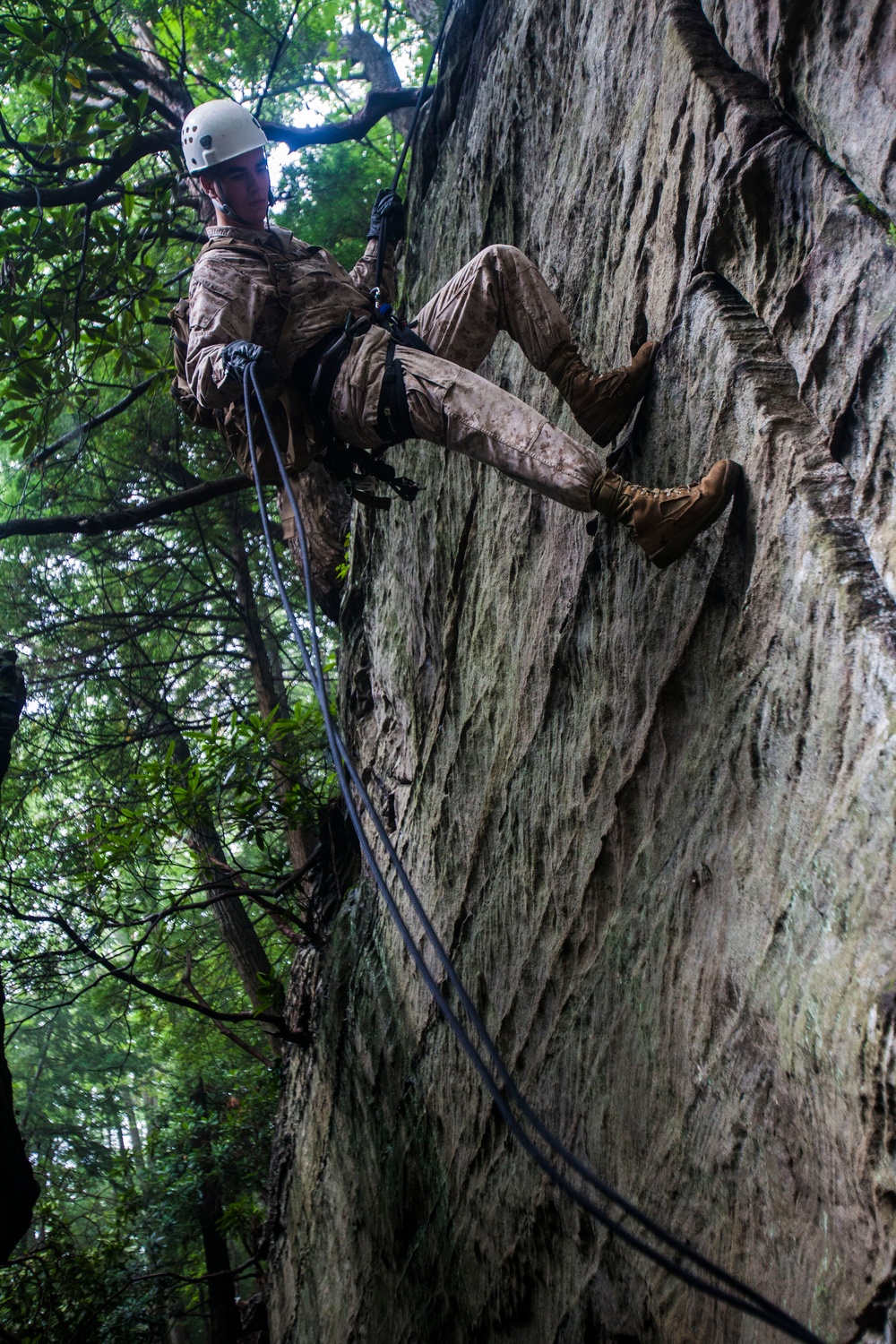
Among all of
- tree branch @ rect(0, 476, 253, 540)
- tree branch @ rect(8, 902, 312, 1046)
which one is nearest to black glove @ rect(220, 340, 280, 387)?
tree branch @ rect(8, 902, 312, 1046)

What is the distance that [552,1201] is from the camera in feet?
11.3

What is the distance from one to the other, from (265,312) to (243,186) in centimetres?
67

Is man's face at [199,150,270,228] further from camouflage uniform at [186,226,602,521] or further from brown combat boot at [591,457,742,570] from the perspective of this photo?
brown combat boot at [591,457,742,570]

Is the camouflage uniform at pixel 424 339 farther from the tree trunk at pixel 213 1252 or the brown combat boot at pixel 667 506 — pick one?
the tree trunk at pixel 213 1252

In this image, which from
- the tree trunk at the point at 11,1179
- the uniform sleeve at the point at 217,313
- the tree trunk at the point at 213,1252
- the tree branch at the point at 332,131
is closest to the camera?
the uniform sleeve at the point at 217,313

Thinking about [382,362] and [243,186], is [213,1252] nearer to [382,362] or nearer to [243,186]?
[382,362]

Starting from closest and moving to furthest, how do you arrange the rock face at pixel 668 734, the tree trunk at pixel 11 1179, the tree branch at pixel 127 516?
the rock face at pixel 668 734, the tree trunk at pixel 11 1179, the tree branch at pixel 127 516

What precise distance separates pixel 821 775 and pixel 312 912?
16.4 feet

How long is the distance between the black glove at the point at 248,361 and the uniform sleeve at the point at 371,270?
1247 mm

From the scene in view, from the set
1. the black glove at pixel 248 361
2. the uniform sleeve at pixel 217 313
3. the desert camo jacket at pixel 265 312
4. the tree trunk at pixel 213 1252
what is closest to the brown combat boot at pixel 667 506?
the black glove at pixel 248 361

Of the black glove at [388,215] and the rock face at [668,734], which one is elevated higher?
the black glove at [388,215]

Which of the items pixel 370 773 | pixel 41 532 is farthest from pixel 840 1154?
pixel 41 532

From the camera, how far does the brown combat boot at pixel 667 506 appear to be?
2797 millimetres

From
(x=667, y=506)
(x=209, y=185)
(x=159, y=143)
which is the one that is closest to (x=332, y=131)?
(x=159, y=143)
